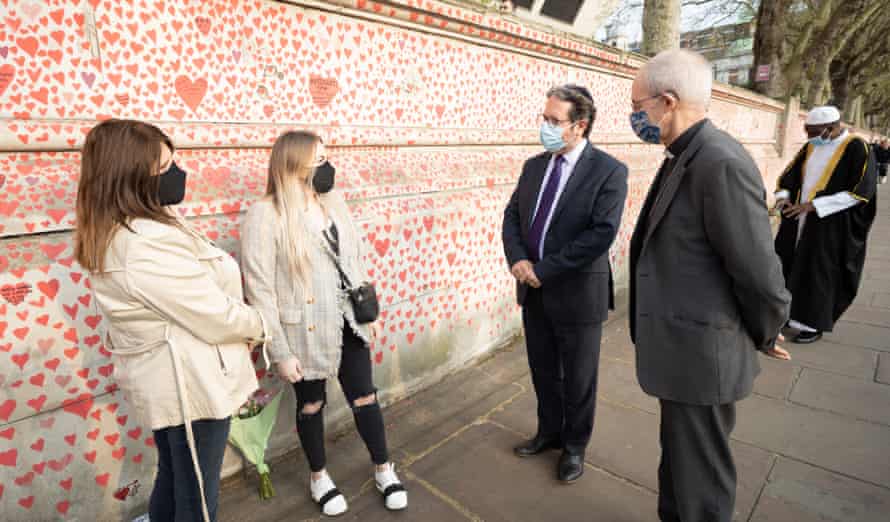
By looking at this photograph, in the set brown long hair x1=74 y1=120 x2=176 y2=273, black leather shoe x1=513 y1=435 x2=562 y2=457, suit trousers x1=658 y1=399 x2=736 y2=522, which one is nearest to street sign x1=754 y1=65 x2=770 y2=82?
black leather shoe x1=513 y1=435 x2=562 y2=457

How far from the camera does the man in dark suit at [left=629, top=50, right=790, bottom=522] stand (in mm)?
1419

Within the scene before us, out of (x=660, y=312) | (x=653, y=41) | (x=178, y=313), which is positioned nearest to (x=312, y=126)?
(x=178, y=313)

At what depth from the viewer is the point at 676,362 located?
1.59 metres

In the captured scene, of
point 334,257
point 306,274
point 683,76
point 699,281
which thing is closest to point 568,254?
point 699,281

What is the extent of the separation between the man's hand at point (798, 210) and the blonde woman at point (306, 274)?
3907mm

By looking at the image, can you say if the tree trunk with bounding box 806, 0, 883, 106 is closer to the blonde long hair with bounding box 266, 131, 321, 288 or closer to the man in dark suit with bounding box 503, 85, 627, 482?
the man in dark suit with bounding box 503, 85, 627, 482

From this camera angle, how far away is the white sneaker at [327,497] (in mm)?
2232

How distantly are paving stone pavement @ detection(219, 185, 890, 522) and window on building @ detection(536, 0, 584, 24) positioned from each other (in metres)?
4.06

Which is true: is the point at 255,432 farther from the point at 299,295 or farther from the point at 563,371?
the point at 563,371

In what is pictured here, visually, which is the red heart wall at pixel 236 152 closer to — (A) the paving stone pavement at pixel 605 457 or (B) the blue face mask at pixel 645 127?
(A) the paving stone pavement at pixel 605 457

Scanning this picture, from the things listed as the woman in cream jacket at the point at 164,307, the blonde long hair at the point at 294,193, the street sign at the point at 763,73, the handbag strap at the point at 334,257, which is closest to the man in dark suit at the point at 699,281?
the handbag strap at the point at 334,257

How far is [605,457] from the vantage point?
262 centimetres

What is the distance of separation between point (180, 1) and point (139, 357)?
61.3 inches

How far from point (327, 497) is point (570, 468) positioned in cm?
122
